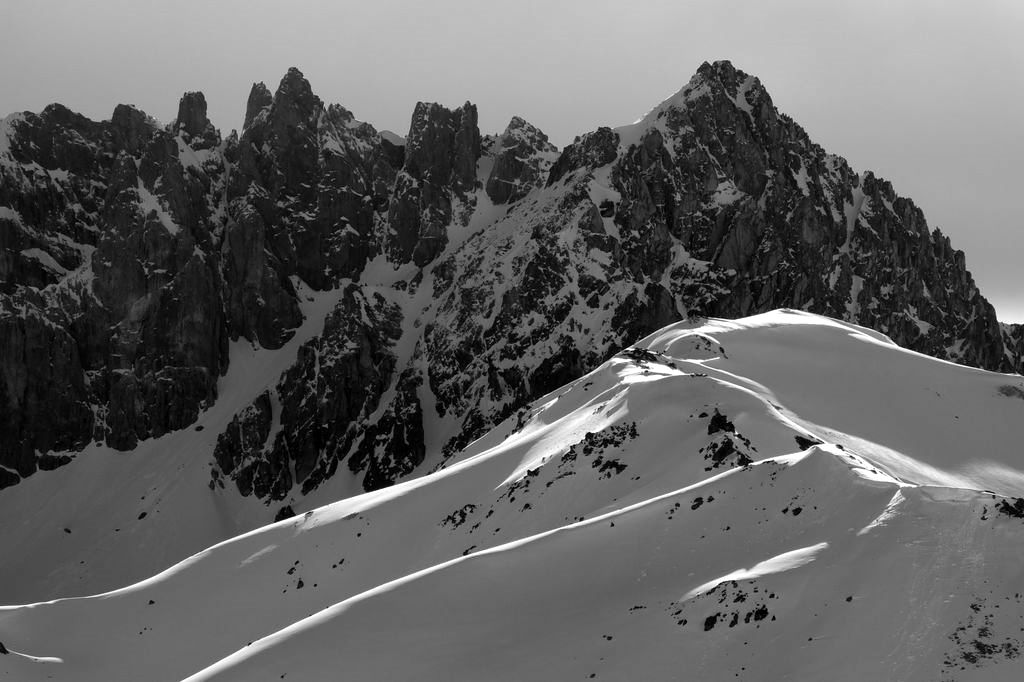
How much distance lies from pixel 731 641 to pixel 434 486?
44.5 m

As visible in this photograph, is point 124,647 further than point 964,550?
Yes

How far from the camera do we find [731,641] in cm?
2948

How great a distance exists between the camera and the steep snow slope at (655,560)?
28953 mm

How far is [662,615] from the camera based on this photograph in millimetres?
32438

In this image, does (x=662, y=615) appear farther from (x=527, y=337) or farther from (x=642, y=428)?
(x=527, y=337)

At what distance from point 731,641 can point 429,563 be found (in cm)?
3394

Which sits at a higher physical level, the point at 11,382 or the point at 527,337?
the point at 11,382

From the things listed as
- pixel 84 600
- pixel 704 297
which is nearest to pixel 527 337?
pixel 704 297

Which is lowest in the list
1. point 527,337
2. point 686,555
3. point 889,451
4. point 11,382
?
point 889,451

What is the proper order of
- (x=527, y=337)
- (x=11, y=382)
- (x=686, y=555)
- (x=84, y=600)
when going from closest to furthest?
(x=686, y=555) → (x=84, y=600) → (x=527, y=337) → (x=11, y=382)

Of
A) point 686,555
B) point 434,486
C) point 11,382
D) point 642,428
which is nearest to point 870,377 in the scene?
point 642,428

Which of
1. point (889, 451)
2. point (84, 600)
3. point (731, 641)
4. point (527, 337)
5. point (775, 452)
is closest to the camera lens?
point (731, 641)

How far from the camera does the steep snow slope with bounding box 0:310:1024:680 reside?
29.0 metres

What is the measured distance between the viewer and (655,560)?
1451 inches
